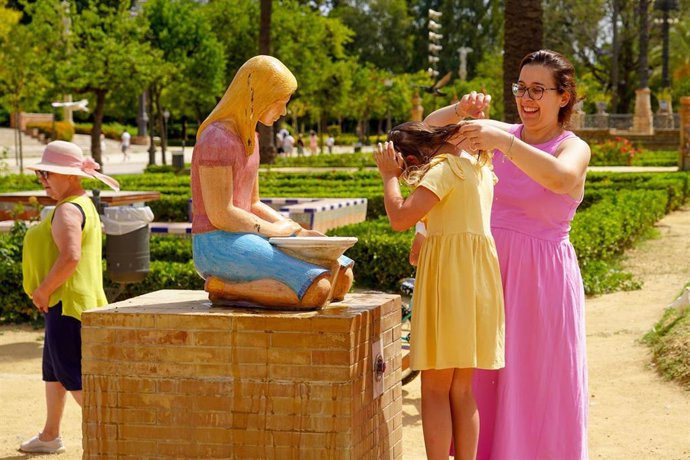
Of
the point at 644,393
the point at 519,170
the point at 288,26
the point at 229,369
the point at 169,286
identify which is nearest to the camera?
the point at 229,369

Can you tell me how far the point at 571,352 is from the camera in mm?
4094

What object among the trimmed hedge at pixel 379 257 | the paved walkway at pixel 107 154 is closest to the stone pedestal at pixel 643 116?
the paved walkway at pixel 107 154

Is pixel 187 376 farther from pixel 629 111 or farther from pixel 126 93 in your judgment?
pixel 629 111

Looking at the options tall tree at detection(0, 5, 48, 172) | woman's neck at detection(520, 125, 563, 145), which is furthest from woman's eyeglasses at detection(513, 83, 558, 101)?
tall tree at detection(0, 5, 48, 172)

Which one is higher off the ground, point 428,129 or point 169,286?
point 428,129

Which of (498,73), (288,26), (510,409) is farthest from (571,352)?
(498,73)

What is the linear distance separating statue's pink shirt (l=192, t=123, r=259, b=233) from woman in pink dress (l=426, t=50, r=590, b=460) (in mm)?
881

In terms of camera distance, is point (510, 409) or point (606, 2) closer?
point (510, 409)

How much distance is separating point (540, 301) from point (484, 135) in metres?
Answer: 0.68

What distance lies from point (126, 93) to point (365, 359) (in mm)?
29915

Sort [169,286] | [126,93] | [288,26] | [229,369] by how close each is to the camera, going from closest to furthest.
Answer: [229,369]
[169,286]
[126,93]
[288,26]

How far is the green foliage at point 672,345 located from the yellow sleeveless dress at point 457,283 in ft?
11.0

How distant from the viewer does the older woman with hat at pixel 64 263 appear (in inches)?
212

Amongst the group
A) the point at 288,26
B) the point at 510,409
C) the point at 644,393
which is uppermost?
the point at 288,26
